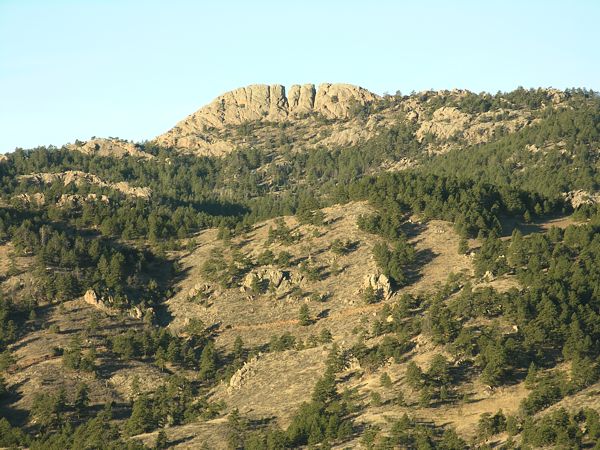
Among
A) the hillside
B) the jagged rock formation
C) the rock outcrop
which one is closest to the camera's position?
the hillside

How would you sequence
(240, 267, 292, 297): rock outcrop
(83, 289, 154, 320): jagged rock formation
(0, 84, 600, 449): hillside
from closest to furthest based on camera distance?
(0, 84, 600, 449): hillside
(240, 267, 292, 297): rock outcrop
(83, 289, 154, 320): jagged rock formation

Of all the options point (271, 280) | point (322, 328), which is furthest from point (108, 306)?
point (322, 328)

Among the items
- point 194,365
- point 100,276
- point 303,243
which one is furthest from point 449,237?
point 100,276

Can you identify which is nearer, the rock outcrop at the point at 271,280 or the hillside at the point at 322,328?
the hillside at the point at 322,328

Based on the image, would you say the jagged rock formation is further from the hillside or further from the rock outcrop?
the rock outcrop

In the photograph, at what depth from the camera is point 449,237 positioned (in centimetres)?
16938

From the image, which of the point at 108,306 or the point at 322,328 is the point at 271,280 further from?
the point at 108,306

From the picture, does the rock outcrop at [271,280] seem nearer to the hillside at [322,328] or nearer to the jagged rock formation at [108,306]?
the hillside at [322,328]

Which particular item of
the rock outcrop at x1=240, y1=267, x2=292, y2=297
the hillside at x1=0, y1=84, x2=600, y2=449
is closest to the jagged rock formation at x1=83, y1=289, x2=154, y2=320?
the hillside at x1=0, y1=84, x2=600, y2=449

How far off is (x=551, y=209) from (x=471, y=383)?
7706 cm

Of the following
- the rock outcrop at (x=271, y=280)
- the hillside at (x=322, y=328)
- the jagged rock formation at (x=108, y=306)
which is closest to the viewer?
the hillside at (x=322, y=328)

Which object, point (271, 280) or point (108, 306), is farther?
point (108, 306)

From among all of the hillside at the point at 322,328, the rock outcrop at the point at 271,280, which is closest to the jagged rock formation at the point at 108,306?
the hillside at the point at 322,328

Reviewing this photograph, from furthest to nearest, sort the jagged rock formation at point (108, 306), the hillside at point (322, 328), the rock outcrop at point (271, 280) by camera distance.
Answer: the jagged rock formation at point (108, 306) → the rock outcrop at point (271, 280) → the hillside at point (322, 328)
